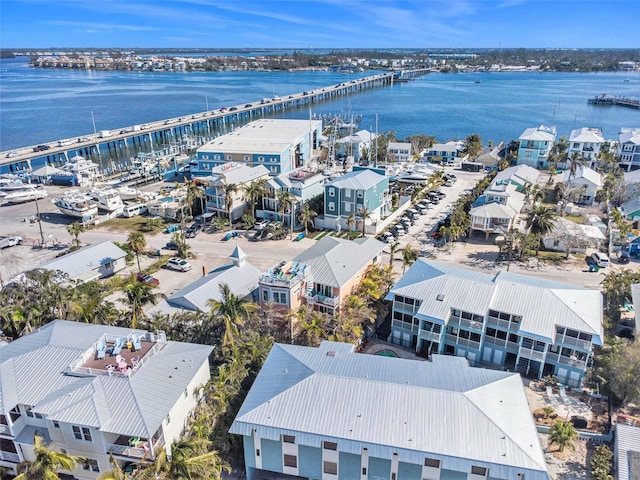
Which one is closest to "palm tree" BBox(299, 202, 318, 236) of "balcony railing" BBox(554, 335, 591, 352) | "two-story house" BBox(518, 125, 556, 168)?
"balcony railing" BBox(554, 335, 591, 352)

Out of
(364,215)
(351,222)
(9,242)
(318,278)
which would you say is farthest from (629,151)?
(9,242)

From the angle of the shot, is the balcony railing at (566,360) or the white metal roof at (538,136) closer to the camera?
the balcony railing at (566,360)

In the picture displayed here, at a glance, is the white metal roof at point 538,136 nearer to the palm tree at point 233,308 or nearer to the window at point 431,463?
the palm tree at point 233,308

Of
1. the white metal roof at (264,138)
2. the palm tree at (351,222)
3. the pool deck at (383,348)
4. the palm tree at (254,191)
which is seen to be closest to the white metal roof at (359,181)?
the palm tree at (351,222)

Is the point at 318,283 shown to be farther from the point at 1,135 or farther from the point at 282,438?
the point at 1,135

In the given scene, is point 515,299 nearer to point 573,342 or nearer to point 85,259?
point 573,342

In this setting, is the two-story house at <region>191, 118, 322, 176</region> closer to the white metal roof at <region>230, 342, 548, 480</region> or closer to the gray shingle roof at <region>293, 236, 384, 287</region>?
the gray shingle roof at <region>293, 236, 384, 287</region>

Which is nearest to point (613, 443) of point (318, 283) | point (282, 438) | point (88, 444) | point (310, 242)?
point (282, 438)
